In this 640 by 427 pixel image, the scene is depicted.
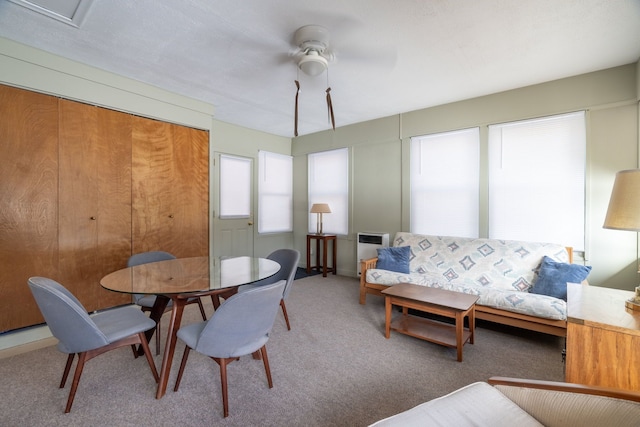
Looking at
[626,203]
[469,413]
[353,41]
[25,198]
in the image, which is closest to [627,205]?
[626,203]

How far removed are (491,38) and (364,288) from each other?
289 cm

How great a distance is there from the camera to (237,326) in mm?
1585

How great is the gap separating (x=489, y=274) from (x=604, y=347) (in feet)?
6.36

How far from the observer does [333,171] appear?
5.33m

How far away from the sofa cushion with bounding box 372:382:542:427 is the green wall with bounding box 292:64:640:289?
2862 mm

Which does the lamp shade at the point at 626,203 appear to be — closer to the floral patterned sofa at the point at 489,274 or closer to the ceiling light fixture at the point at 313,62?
the floral patterned sofa at the point at 489,274

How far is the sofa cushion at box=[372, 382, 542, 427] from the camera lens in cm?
103

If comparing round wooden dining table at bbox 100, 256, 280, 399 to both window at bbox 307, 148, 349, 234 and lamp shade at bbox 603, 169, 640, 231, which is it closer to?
lamp shade at bbox 603, 169, 640, 231

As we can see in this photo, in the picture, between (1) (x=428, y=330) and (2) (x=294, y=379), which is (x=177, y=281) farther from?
(1) (x=428, y=330)

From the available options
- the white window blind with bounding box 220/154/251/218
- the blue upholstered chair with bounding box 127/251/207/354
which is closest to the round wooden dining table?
the blue upholstered chair with bounding box 127/251/207/354

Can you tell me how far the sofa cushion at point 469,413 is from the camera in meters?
1.03

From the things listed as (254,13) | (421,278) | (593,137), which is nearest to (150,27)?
(254,13)

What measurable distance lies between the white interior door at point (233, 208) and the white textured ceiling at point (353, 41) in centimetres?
153

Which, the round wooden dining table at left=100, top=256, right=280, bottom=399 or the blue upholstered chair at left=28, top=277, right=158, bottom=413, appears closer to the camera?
the blue upholstered chair at left=28, top=277, right=158, bottom=413
